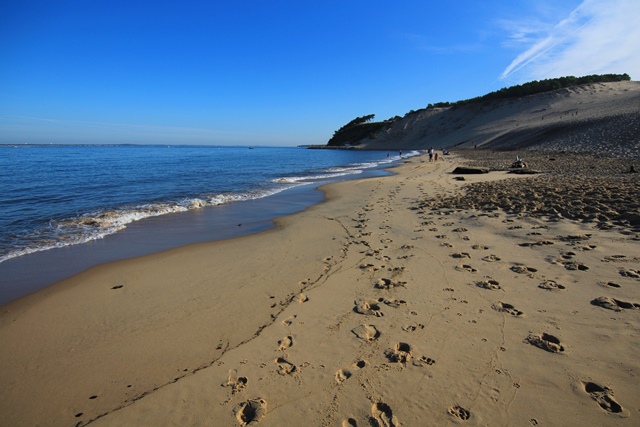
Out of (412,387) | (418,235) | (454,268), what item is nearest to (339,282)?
(454,268)

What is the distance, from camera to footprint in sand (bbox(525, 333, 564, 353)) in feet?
10.7

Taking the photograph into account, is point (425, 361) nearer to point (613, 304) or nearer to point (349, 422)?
point (349, 422)

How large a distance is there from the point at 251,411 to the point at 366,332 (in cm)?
162

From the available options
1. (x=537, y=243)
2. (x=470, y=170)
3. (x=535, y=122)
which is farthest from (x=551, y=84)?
(x=537, y=243)

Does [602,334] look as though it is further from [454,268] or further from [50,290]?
[50,290]

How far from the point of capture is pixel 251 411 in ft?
9.12

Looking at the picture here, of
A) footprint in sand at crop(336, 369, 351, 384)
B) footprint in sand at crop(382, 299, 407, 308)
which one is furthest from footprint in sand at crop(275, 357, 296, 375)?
footprint in sand at crop(382, 299, 407, 308)

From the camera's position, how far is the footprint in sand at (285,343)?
12.0ft

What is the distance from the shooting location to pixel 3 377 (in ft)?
11.4

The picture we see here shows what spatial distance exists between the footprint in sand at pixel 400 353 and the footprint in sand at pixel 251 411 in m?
1.38

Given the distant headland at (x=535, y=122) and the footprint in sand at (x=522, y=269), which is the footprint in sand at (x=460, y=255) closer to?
the footprint in sand at (x=522, y=269)

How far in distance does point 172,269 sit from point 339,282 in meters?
3.60

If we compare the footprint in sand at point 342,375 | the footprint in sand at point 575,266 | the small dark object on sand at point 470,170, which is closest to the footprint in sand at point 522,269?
the footprint in sand at point 575,266

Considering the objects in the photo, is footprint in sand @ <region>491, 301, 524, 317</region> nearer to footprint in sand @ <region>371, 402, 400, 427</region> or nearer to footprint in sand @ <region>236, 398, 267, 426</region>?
footprint in sand @ <region>371, 402, 400, 427</region>
